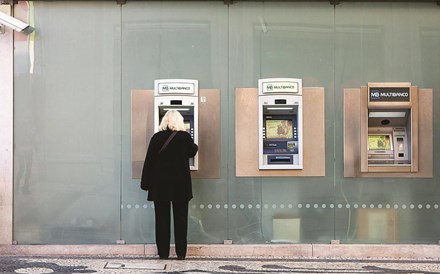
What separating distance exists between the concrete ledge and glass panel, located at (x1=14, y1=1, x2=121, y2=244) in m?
0.13

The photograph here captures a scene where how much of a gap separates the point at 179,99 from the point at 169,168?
3.11ft

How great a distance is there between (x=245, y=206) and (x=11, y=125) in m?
3.01

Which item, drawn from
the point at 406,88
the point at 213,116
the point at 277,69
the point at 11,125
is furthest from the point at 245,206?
the point at 11,125

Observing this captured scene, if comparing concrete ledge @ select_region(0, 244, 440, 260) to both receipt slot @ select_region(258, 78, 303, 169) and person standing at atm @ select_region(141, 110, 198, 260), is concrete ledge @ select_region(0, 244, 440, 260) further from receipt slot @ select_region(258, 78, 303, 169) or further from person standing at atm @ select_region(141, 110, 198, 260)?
receipt slot @ select_region(258, 78, 303, 169)

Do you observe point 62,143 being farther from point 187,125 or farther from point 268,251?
point 268,251

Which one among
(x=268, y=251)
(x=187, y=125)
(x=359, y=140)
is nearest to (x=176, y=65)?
(x=187, y=125)

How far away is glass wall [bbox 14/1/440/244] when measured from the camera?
8.23m

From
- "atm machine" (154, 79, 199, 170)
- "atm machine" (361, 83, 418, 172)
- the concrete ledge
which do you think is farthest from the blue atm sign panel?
"atm machine" (154, 79, 199, 170)

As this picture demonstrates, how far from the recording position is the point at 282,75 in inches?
324

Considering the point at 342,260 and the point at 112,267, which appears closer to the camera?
the point at 112,267

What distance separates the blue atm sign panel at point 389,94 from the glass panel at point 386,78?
6.3 inches

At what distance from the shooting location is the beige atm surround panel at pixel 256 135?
8.20 metres

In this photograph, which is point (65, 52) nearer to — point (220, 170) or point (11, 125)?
point (11, 125)

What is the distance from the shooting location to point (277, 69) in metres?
8.25
